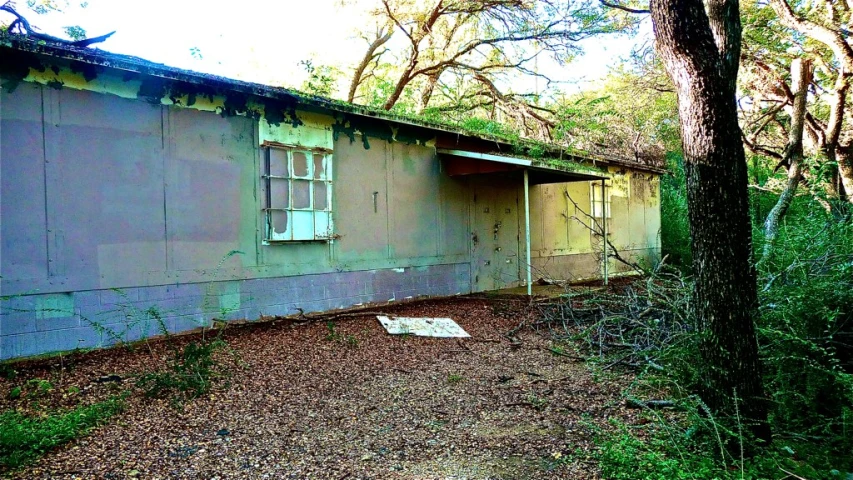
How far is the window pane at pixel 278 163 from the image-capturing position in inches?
265

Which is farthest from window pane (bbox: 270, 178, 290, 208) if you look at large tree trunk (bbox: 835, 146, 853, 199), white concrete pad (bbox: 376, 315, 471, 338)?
large tree trunk (bbox: 835, 146, 853, 199)

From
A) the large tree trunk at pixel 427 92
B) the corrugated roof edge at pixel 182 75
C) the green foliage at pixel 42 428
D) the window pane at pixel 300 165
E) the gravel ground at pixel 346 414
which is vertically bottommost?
the gravel ground at pixel 346 414

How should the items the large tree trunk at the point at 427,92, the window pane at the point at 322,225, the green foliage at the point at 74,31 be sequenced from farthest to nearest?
the large tree trunk at the point at 427,92
the green foliage at the point at 74,31
the window pane at the point at 322,225

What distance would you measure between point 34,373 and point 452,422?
3.53 m

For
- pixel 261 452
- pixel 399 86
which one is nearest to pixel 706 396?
pixel 261 452

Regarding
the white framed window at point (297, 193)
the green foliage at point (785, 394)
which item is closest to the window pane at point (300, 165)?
the white framed window at point (297, 193)

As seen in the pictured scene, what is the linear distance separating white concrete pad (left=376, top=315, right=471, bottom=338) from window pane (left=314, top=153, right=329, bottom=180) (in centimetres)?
202

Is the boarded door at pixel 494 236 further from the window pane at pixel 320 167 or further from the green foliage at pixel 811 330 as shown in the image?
the green foliage at pixel 811 330

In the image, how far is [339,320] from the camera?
7016mm

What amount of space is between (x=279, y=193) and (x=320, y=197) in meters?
0.62

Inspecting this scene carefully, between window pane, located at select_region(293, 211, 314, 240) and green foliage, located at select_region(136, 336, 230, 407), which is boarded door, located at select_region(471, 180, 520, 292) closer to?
window pane, located at select_region(293, 211, 314, 240)

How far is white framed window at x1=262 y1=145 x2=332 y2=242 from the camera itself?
6.69m

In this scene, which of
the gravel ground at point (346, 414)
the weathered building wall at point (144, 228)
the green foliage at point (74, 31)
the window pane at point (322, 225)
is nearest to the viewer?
the gravel ground at point (346, 414)

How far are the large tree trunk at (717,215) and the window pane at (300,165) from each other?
16.2ft
